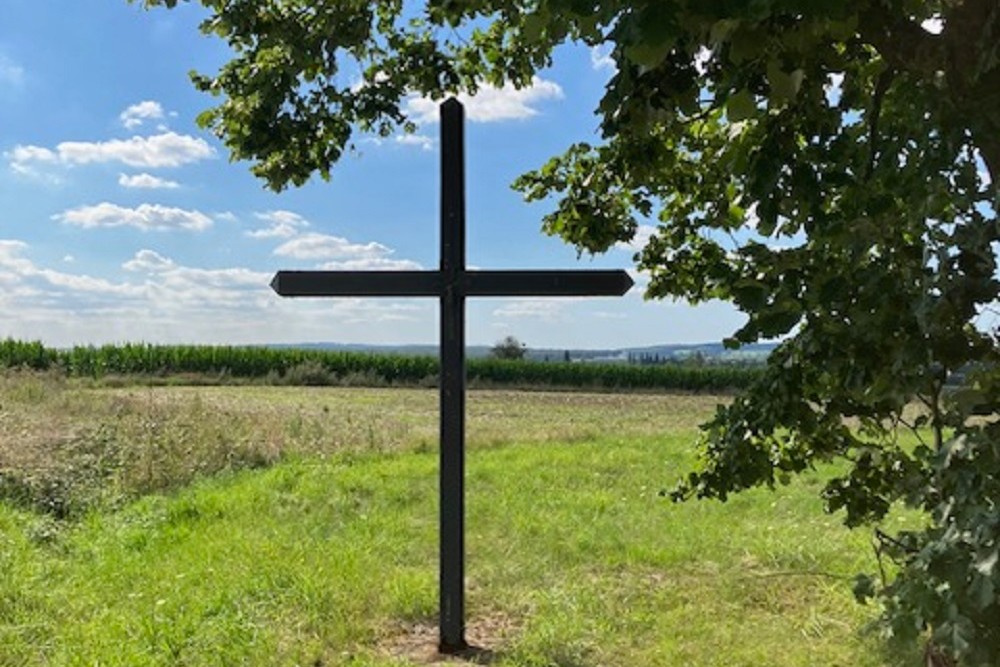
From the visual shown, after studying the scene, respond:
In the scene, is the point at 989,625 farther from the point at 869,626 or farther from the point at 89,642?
the point at 89,642

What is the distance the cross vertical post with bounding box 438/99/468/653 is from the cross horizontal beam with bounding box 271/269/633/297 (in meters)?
0.06

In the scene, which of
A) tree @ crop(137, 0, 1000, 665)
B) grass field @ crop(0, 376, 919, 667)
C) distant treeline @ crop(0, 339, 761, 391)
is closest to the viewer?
tree @ crop(137, 0, 1000, 665)

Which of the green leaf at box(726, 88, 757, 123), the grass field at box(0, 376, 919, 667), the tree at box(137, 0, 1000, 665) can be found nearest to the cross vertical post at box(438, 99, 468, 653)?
the grass field at box(0, 376, 919, 667)

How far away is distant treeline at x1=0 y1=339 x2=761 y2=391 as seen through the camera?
1086 inches

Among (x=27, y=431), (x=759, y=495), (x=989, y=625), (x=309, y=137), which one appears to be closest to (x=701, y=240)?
(x=309, y=137)

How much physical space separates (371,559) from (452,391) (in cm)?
165

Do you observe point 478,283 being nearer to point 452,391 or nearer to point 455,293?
point 455,293

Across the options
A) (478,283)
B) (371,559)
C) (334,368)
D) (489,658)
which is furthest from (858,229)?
(334,368)

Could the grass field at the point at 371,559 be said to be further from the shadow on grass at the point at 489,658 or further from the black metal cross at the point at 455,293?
the black metal cross at the point at 455,293

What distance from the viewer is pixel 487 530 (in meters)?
5.57

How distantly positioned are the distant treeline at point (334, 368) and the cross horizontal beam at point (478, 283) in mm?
24064

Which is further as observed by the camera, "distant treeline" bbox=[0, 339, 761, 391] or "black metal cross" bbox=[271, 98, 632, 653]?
"distant treeline" bbox=[0, 339, 761, 391]

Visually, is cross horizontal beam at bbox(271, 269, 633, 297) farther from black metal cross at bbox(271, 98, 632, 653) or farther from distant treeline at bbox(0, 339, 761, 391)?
distant treeline at bbox(0, 339, 761, 391)

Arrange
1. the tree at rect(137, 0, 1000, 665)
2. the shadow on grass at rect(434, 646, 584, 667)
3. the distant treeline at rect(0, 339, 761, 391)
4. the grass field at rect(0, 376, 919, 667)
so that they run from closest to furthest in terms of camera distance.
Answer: the tree at rect(137, 0, 1000, 665), the shadow on grass at rect(434, 646, 584, 667), the grass field at rect(0, 376, 919, 667), the distant treeline at rect(0, 339, 761, 391)
